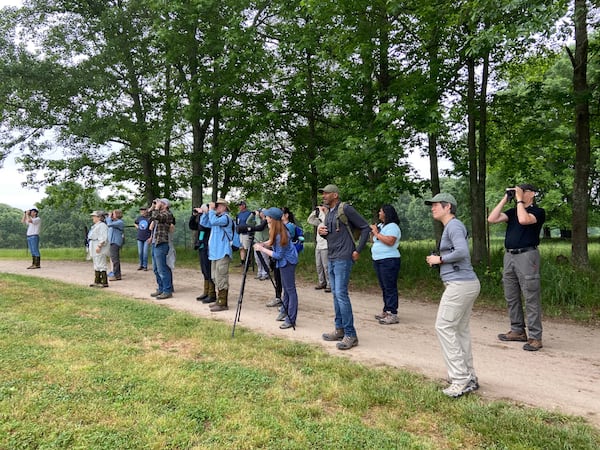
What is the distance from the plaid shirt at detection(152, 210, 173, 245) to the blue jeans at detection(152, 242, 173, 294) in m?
0.11

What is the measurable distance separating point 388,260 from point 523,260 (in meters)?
2.04

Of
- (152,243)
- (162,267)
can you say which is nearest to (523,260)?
(162,267)

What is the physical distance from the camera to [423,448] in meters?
3.00

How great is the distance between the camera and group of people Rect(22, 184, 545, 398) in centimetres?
402

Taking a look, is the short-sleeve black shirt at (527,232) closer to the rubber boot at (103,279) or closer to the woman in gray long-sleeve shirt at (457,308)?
the woman in gray long-sleeve shirt at (457,308)

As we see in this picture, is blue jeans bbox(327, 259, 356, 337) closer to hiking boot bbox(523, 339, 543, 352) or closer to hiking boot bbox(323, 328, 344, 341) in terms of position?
hiking boot bbox(323, 328, 344, 341)

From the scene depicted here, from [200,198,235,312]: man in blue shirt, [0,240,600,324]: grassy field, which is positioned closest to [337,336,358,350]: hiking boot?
[200,198,235,312]: man in blue shirt

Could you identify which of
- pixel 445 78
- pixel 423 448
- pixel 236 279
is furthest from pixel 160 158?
pixel 423 448

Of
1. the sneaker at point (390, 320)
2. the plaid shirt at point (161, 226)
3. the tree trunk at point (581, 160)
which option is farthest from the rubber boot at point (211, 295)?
the tree trunk at point (581, 160)

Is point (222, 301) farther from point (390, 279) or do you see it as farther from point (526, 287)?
point (526, 287)

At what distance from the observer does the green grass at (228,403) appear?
3107 mm

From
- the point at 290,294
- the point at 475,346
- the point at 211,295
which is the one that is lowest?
the point at 475,346

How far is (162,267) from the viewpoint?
28.4 ft

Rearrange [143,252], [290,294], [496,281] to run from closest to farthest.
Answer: [290,294], [496,281], [143,252]
